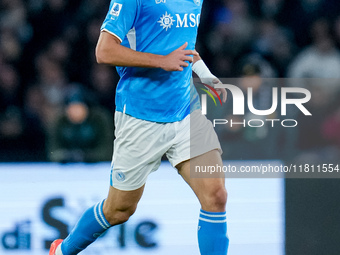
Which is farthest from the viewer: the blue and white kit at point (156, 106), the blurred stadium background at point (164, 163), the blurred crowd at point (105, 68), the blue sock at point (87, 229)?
the blurred crowd at point (105, 68)

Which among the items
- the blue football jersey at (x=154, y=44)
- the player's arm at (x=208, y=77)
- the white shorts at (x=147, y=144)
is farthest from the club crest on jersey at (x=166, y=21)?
the white shorts at (x=147, y=144)

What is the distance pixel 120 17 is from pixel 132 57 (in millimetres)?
208

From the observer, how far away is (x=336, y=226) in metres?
4.16

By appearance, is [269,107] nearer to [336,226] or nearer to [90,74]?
[336,226]

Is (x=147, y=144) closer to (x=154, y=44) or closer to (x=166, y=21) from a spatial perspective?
(x=154, y=44)

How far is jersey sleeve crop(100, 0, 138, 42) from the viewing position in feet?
10.2

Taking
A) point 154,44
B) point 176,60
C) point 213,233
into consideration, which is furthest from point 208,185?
point 154,44

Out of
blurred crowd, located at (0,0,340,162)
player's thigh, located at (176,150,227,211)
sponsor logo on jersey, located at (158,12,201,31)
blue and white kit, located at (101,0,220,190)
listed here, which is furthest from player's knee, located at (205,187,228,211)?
blurred crowd, located at (0,0,340,162)

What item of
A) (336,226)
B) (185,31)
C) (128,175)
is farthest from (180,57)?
(336,226)

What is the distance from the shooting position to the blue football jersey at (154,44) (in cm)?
317

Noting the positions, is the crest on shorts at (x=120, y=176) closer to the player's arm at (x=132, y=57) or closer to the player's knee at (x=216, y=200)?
the player's knee at (x=216, y=200)

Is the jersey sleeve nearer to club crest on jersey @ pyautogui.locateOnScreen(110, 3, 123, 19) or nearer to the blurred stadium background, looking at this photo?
club crest on jersey @ pyautogui.locateOnScreen(110, 3, 123, 19)

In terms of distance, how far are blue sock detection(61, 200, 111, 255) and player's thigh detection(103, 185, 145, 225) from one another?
0.05 m

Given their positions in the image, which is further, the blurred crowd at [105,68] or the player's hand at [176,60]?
the blurred crowd at [105,68]
